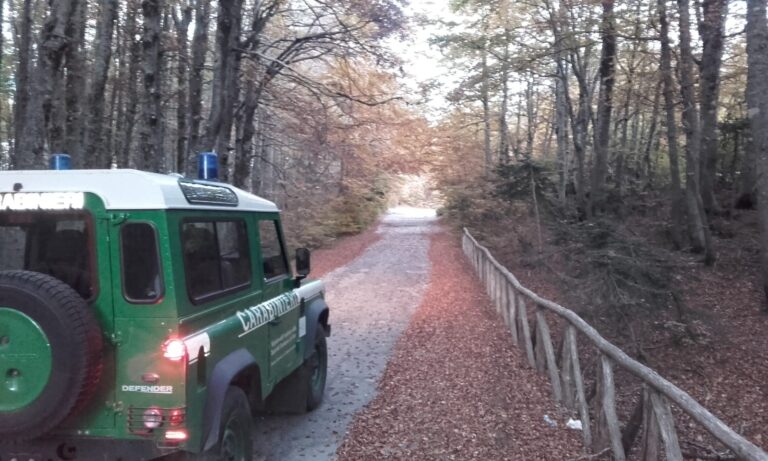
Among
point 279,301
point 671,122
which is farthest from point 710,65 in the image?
Answer: point 279,301

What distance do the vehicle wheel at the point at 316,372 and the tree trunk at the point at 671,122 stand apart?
1042 cm

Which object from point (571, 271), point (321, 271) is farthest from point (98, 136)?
point (571, 271)

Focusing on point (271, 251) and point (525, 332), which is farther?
point (525, 332)

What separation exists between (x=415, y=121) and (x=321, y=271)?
699 centimetres

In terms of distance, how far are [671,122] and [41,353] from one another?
14851mm

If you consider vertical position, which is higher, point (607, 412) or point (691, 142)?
point (691, 142)

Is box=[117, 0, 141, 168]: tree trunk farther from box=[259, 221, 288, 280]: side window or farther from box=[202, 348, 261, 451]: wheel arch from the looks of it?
box=[202, 348, 261, 451]: wheel arch

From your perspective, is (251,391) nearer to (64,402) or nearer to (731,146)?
(64,402)

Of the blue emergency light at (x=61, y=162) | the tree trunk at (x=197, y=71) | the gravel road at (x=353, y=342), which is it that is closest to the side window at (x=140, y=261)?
the blue emergency light at (x=61, y=162)

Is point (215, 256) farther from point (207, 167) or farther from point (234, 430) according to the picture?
point (234, 430)

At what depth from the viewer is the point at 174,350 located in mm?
3637

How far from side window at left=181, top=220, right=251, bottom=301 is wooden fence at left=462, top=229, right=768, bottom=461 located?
10.5 feet

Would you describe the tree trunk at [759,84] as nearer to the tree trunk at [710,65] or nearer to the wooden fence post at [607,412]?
the tree trunk at [710,65]

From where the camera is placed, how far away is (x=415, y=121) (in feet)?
76.1
